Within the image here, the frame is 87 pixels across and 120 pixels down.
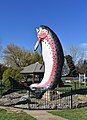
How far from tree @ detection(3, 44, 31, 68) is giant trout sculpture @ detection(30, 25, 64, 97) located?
48.4m

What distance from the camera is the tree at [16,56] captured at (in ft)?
213

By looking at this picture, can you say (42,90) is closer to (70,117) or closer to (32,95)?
(32,95)

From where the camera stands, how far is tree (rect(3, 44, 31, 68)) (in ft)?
213

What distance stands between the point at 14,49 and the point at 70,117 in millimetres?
59495

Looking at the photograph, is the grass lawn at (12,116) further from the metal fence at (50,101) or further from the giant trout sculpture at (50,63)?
the giant trout sculpture at (50,63)

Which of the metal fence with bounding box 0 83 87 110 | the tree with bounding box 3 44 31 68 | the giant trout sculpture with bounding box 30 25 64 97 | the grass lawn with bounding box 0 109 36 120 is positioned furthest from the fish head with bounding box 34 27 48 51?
the tree with bounding box 3 44 31 68

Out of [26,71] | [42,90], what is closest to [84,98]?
[42,90]

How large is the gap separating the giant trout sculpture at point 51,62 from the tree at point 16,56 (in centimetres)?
4843

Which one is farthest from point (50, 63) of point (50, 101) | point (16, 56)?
point (16, 56)

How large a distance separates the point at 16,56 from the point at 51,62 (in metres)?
51.6

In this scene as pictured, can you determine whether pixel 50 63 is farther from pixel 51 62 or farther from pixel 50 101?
pixel 50 101

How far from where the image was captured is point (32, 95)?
16.1 m

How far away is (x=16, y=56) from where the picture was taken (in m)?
67.1

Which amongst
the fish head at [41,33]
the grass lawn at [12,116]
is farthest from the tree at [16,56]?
the grass lawn at [12,116]
